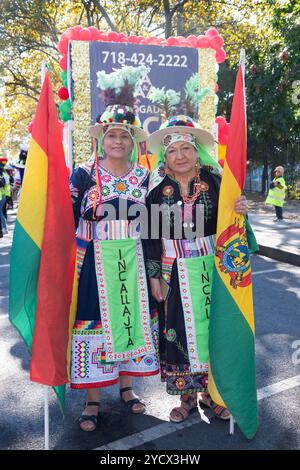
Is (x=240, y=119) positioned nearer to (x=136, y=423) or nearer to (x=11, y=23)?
(x=136, y=423)

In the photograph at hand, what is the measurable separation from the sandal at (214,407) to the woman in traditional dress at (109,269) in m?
0.49

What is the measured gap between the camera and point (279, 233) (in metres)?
10.3

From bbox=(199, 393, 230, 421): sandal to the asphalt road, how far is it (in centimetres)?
4

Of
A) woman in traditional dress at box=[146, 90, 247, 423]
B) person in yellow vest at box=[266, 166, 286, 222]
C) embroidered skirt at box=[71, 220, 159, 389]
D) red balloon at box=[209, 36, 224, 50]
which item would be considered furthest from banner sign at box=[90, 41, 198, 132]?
person in yellow vest at box=[266, 166, 286, 222]

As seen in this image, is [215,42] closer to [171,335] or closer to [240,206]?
[240,206]

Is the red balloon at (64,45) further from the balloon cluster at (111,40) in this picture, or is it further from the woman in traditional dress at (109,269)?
the woman in traditional dress at (109,269)

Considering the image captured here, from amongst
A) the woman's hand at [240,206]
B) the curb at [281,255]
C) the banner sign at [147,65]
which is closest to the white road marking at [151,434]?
the woman's hand at [240,206]

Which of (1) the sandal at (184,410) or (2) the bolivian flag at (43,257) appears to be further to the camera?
(1) the sandal at (184,410)

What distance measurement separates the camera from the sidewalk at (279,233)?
815cm

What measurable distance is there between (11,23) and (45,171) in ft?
59.0

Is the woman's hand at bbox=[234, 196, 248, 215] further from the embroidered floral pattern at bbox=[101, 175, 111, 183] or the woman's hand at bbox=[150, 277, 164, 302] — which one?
the embroidered floral pattern at bbox=[101, 175, 111, 183]

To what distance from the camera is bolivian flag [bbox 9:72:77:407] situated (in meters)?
2.54

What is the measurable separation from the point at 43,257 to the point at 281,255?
247 inches

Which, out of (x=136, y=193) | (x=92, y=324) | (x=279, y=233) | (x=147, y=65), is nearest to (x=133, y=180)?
(x=136, y=193)
